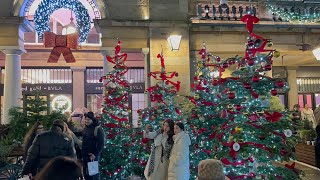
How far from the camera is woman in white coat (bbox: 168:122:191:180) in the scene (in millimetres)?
5645

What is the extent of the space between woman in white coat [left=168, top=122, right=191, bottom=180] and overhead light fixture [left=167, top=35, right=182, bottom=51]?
5427mm

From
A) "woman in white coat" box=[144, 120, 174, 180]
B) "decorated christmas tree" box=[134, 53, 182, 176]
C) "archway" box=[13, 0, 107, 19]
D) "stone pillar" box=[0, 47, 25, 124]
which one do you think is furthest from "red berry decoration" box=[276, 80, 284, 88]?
"stone pillar" box=[0, 47, 25, 124]

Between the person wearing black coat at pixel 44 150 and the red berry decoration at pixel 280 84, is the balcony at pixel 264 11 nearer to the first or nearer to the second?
the red berry decoration at pixel 280 84

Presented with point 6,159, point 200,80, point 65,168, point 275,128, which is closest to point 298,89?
point 200,80

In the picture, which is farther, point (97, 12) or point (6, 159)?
point (97, 12)

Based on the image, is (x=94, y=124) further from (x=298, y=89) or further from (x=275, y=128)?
(x=298, y=89)

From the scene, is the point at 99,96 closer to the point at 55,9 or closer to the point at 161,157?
the point at 55,9

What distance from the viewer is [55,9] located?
1131 cm

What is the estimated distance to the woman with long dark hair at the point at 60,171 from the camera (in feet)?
6.98

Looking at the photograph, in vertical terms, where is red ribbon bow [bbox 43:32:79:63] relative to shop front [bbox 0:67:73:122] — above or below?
above

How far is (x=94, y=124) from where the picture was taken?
7.18 meters

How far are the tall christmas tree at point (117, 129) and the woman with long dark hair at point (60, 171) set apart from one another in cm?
654

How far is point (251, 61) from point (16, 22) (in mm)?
8013

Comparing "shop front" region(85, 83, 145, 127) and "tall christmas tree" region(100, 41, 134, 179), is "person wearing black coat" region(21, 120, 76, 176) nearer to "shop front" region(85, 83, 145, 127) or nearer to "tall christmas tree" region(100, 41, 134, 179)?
"tall christmas tree" region(100, 41, 134, 179)
